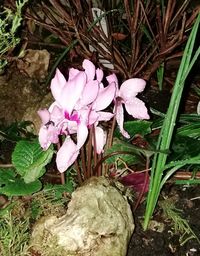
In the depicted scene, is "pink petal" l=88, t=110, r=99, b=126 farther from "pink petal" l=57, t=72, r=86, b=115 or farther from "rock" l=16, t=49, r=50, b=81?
"rock" l=16, t=49, r=50, b=81

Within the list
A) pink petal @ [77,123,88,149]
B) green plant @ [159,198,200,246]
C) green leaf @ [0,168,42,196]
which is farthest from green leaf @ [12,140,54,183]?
green plant @ [159,198,200,246]

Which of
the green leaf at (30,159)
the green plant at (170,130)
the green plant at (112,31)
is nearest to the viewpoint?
the green plant at (170,130)

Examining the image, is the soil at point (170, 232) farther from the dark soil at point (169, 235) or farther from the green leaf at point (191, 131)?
the green leaf at point (191, 131)

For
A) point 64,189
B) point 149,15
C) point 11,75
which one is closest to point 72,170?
point 64,189

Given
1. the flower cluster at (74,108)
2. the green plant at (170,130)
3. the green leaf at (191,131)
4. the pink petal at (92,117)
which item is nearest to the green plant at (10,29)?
the flower cluster at (74,108)

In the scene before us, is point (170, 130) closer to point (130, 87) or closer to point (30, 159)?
point (130, 87)

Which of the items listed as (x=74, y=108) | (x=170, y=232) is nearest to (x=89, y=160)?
(x=74, y=108)
